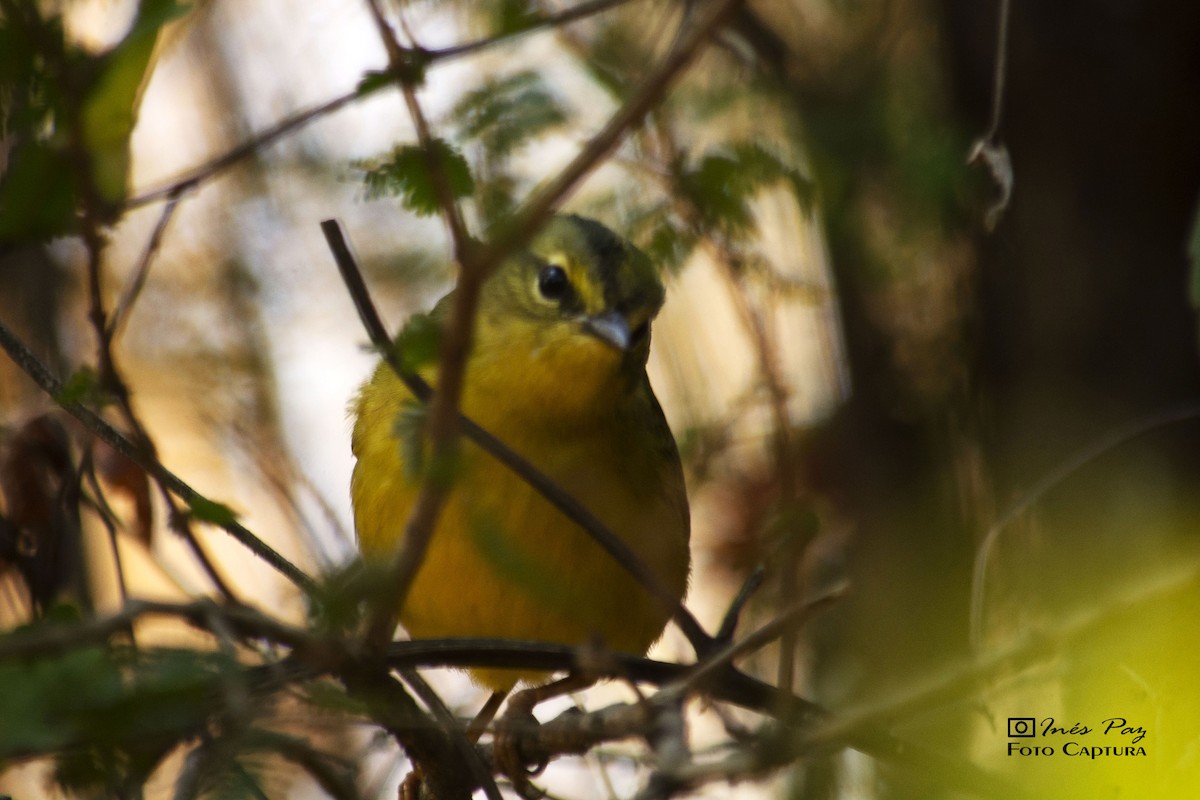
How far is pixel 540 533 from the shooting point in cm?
361

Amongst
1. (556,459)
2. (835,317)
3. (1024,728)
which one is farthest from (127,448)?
(835,317)

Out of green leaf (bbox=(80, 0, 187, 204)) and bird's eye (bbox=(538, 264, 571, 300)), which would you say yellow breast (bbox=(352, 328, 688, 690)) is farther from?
green leaf (bbox=(80, 0, 187, 204))

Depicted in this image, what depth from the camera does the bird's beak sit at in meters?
3.71

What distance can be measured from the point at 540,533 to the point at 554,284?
0.78m

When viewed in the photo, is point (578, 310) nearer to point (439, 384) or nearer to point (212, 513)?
point (212, 513)

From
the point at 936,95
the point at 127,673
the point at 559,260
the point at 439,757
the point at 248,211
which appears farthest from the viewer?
the point at 248,211

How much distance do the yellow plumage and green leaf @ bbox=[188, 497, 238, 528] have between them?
1262 millimetres

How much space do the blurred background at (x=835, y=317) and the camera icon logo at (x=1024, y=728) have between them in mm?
90

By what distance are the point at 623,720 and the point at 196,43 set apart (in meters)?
5.79

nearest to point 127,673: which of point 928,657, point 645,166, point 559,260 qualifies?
point 559,260

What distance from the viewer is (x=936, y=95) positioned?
529 centimetres

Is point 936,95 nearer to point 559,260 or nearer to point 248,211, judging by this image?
point 559,260

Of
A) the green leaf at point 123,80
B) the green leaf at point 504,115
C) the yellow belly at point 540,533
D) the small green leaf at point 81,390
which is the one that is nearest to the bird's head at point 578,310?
the yellow belly at point 540,533

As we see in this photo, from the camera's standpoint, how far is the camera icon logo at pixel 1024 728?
122 inches
